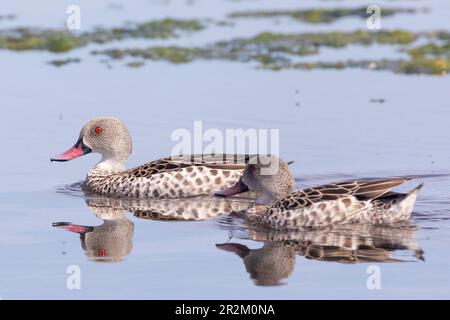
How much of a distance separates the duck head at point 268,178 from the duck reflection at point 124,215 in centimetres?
51

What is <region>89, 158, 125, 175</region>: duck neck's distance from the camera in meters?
Result: 15.2

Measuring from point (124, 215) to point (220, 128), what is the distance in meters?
3.85

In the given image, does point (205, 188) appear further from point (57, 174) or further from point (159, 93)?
point (159, 93)

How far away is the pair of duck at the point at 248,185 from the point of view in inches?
500

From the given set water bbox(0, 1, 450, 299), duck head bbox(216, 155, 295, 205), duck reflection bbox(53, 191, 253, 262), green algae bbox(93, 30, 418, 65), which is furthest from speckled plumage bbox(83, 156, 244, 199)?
green algae bbox(93, 30, 418, 65)

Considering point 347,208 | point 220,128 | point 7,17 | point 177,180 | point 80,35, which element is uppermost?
point 7,17

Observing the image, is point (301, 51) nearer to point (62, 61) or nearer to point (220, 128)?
point (62, 61)

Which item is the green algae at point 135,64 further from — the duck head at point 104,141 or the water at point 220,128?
the duck head at point 104,141

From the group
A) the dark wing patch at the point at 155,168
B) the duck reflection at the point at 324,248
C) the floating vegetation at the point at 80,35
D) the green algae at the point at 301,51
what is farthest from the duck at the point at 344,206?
the floating vegetation at the point at 80,35

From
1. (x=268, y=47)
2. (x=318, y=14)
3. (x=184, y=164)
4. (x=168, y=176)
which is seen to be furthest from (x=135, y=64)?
(x=168, y=176)

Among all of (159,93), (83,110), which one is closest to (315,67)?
(159,93)

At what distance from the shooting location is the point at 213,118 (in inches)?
702

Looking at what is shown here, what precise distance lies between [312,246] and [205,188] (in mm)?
2927

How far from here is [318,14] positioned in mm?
27109
